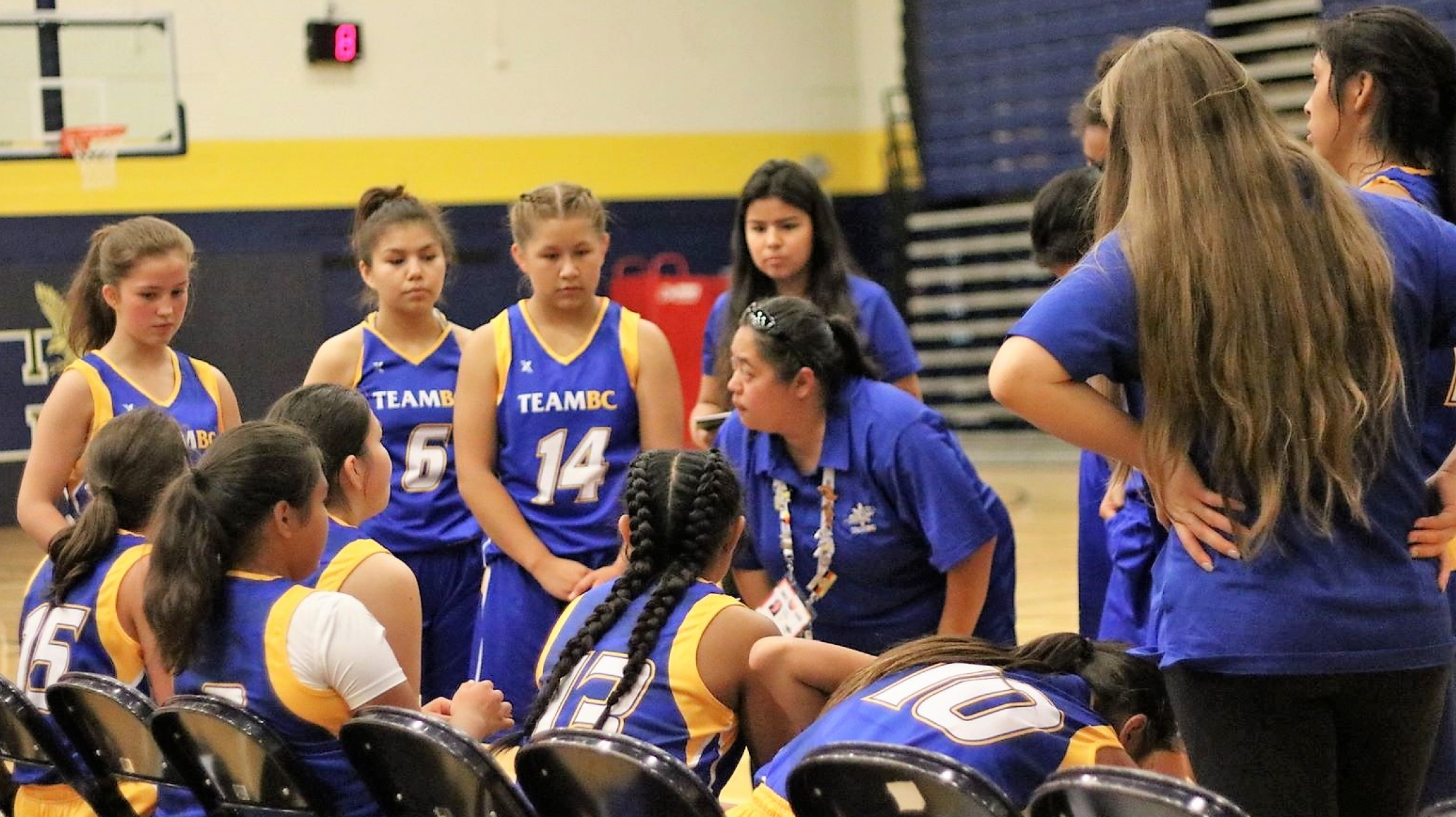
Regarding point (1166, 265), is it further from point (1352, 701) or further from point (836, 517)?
point (836, 517)

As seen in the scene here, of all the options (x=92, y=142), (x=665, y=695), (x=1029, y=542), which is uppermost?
(x=92, y=142)

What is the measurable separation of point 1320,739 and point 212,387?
2.91 m

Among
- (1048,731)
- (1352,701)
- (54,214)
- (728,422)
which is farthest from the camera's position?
(54,214)

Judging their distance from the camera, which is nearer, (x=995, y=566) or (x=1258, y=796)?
(x=1258, y=796)

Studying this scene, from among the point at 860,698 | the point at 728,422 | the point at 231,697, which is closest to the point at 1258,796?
the point at 860,698

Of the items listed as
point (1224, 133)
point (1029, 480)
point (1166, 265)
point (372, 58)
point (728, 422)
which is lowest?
point (1029, 480)

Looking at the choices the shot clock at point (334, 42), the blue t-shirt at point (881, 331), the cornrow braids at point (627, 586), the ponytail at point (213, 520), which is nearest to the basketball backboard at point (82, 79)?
the shot clock at point (334, 42)

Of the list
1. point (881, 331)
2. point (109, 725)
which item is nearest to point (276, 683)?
point (109, 725)

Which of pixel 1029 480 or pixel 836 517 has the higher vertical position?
pixel 836 517

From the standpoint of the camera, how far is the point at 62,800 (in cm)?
291

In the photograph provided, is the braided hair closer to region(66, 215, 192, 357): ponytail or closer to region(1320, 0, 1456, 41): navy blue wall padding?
region(66, 215, 192, 357): ponytail

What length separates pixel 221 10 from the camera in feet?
35.4

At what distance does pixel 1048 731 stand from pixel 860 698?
0.84 feet

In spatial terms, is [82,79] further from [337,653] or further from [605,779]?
[605,779]
